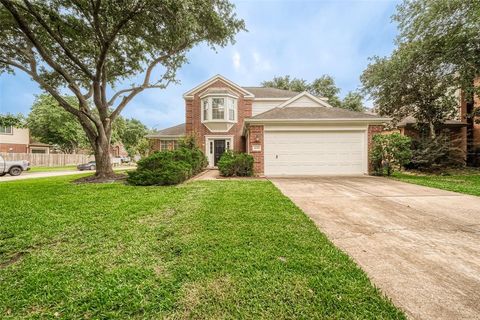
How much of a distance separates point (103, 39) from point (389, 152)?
43.4 ft

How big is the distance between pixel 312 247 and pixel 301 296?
3.16 feet

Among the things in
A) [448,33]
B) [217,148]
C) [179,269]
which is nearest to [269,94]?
[217,148]

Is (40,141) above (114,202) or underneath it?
above

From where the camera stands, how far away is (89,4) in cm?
746

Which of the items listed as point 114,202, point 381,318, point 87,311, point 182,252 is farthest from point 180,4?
point 381,318

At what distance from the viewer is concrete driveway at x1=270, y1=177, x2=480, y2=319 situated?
182 centimetres

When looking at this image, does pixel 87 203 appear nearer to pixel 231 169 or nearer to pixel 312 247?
pixel 312 247

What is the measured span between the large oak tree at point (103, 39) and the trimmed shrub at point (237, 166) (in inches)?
212

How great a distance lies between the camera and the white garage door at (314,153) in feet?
34.2

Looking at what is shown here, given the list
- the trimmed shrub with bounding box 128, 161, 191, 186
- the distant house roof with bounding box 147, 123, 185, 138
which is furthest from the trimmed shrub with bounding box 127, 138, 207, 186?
the distant house roof with bounding box 147, 123, 185, 138

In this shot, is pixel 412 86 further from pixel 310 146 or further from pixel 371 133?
pixel 310 146

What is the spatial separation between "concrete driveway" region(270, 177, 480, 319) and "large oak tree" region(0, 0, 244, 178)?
25.1ft

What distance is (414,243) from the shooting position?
2891 mm

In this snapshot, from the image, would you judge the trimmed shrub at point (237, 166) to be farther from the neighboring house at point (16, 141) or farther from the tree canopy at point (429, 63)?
the neighboring house at point (16, 141)
